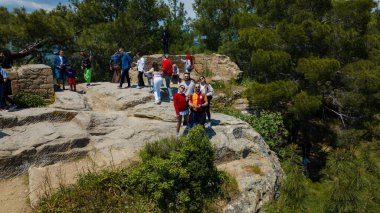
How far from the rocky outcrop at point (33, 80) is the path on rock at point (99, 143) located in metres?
0.55

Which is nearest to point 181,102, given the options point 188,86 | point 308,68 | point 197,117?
point 197,117

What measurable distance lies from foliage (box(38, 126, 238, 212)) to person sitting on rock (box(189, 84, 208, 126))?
3.17 ft

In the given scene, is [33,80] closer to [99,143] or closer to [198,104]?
[99,143]

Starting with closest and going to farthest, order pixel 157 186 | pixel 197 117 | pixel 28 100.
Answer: pixel 157 186 → pixel 197 117 → pixel 28 100

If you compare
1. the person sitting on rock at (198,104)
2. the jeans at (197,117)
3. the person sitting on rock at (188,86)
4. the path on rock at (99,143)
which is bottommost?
the path on rock at (99,143)

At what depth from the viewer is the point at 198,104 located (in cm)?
774

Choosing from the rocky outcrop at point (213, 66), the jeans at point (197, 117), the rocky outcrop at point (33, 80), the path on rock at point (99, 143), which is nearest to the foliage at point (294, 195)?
the path on rock at point (99, 143)

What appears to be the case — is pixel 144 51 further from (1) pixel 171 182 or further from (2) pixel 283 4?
(1) pixel 171 182

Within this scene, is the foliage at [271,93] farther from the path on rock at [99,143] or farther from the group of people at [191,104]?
the group of people at [191,104]

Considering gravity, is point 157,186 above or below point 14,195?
above

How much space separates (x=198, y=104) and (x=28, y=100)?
5.61 m

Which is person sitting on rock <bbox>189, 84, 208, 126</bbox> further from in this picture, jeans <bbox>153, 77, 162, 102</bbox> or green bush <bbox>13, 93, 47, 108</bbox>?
green bush <bbox>13, 93, 47, 108</bbox>

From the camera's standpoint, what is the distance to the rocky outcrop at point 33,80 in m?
9.93

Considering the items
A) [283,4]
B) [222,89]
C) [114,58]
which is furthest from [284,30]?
[114,58]
